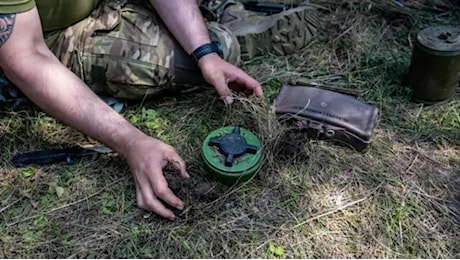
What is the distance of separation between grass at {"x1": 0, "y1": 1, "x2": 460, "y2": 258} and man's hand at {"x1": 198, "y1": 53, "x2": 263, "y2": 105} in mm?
59

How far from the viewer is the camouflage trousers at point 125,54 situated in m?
2.21

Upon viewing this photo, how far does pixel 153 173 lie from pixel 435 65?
3.81 feet

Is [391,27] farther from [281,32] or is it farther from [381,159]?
[381,159]

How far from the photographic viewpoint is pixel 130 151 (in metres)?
→ 1.86

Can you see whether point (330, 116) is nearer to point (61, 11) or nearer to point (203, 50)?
point (203, 50)

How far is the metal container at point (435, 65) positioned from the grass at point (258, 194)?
0.17 feet

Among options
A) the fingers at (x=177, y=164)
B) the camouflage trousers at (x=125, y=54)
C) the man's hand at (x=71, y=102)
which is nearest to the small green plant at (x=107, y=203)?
the man's hand at (x=71, y=102)

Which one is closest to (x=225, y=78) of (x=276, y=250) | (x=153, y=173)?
(x=153, y=173)

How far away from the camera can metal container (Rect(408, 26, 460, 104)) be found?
220 centimetres

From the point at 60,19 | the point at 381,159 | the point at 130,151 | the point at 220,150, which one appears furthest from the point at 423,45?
the point at 60,19

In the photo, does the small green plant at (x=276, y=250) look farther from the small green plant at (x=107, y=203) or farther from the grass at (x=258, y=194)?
the small green plant at (x=107, y=203)

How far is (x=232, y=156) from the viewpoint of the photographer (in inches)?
74.8

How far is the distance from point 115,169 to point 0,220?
40cm

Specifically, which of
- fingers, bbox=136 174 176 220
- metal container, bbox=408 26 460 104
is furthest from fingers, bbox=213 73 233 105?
metal container, bbox=408 26 460 104
